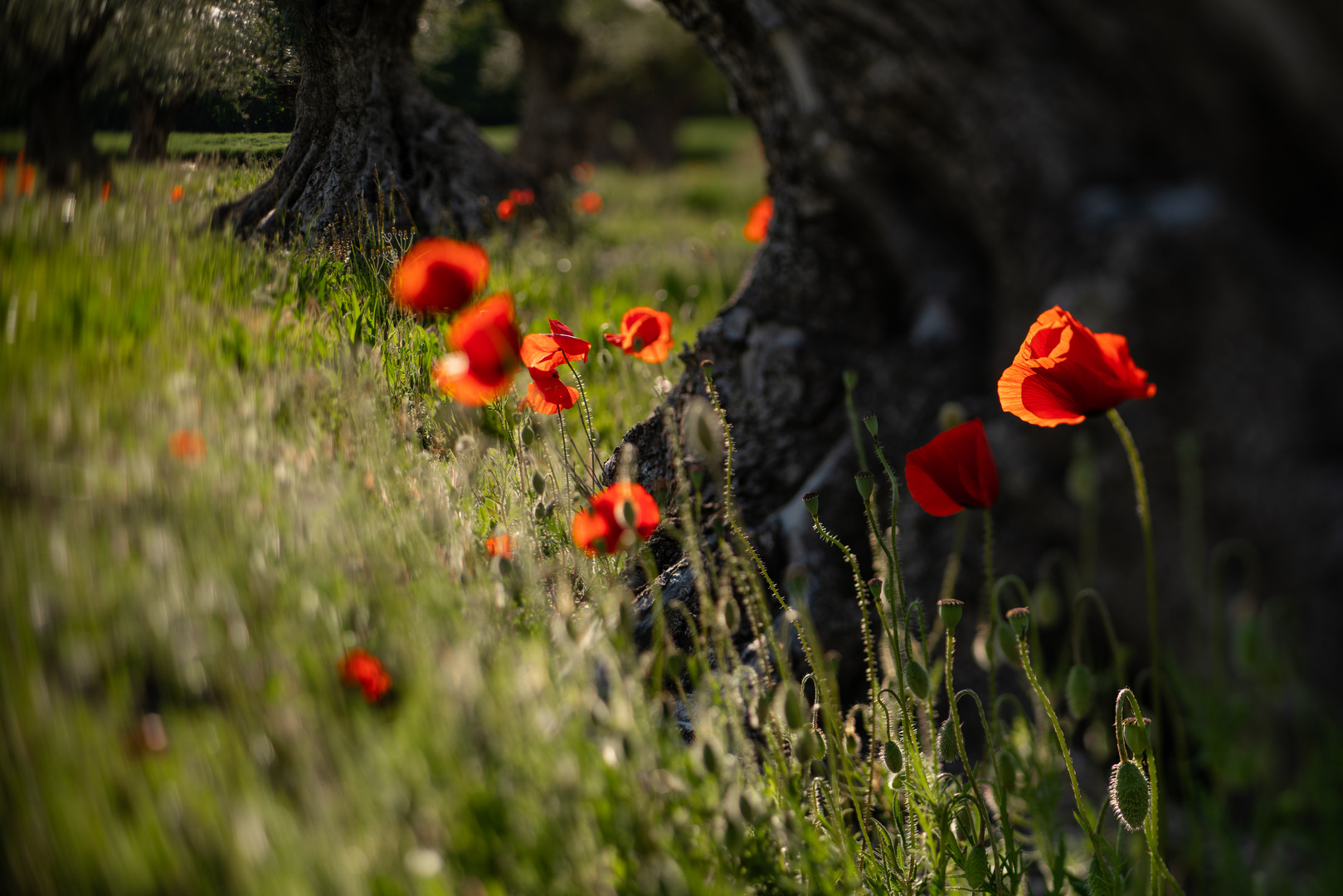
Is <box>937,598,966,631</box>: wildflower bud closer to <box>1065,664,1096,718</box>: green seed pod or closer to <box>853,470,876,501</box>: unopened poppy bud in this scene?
<box>853,470,876,501</box>: unopened poppy bud

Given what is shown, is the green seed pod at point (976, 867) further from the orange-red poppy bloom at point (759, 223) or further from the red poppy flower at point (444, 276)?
the orange-red poppy bloom at point (759, 223)

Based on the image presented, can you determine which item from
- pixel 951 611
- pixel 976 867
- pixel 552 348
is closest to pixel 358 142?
pixel 552 348

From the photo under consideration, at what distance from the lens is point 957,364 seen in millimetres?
2006

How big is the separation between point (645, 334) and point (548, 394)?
324 millimetres

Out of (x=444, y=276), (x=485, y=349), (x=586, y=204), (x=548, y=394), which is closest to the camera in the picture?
(x=485, y=349)

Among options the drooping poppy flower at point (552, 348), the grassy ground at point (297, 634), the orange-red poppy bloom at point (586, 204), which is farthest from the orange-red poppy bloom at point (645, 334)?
the orange-red poppy bloom at point (586, 204)

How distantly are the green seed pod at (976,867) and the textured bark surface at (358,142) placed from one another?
1.45 metres

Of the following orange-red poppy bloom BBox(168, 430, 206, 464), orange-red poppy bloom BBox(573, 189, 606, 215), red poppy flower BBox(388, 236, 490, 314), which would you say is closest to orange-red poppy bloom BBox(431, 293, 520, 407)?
red poppy flower BBox(388, 236, 490, 314)

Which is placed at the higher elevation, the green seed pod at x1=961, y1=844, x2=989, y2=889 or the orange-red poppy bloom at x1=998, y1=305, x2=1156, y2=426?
the orange-red poppy bloom at x1=998, y1=305, x2=1156, y2=426

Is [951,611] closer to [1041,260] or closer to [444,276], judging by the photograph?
[444,276]

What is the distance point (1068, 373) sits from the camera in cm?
126

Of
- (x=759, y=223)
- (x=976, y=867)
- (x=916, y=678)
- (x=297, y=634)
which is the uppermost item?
(x=759, y=223)

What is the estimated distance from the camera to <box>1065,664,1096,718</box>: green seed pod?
1442mm

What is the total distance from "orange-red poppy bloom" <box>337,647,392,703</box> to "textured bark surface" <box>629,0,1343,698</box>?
0.95m
